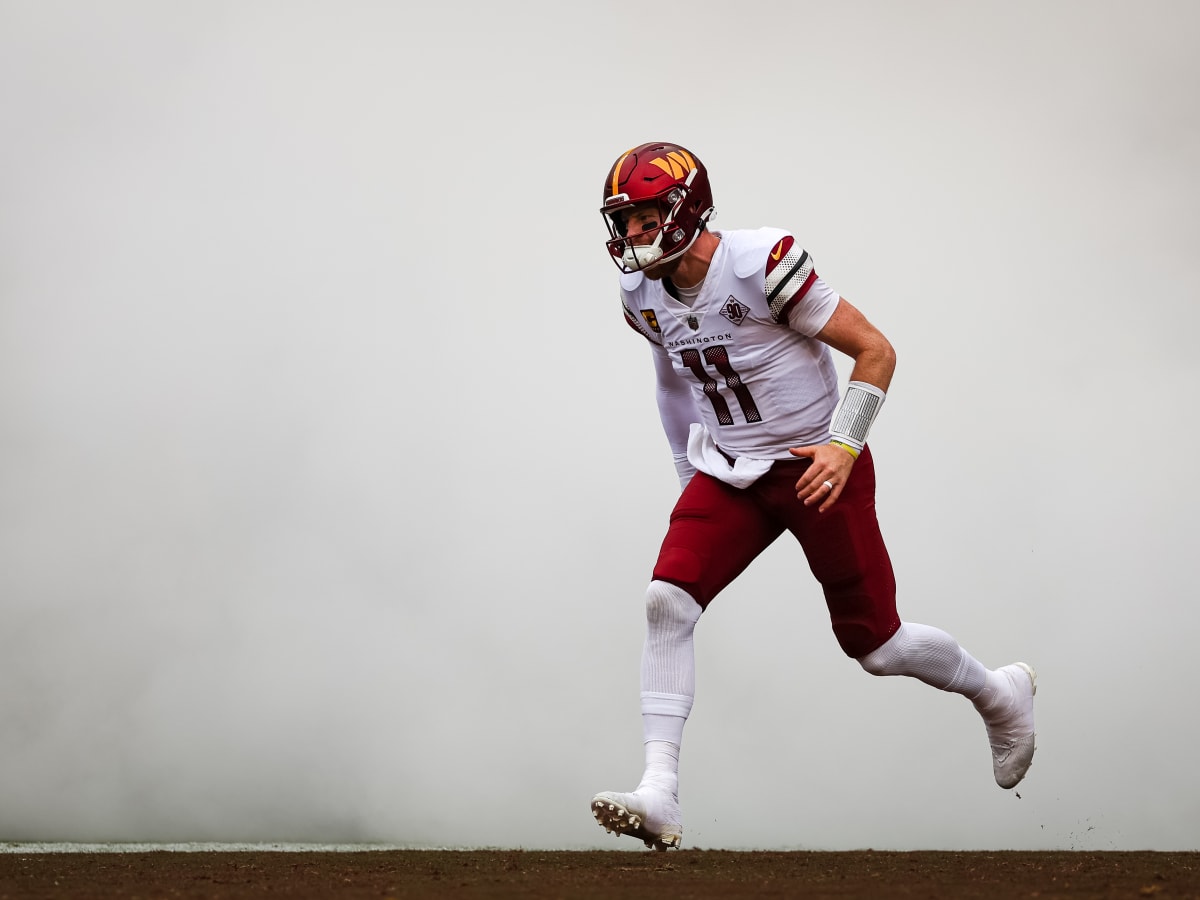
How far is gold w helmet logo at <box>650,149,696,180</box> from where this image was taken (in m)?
4.49

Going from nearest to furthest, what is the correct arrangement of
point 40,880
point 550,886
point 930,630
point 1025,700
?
1. point 550,886
2. point 40,880
3. point 930,630
4. point 1025,700

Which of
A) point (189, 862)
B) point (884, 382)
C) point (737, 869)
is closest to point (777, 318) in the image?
point (884, 382)

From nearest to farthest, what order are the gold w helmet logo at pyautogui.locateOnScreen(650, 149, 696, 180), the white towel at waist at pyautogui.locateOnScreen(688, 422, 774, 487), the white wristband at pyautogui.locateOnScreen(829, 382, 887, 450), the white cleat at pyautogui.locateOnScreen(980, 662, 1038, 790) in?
the white wristband at pyautogui.locateOnScreen(829, 382, 887, 450)
the gold w helmet logo at pyautogui.locateOnScreen(650, 149, 696, 180)
the white towel at waist at pyautogui.locateOnScreen(688, 422, 774, 487)
the white cleat at pyautogui.locateOnScreen(980, 662, 1038, 790)

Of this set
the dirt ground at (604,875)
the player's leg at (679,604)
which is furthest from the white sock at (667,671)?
the dirt ground at (604,875)

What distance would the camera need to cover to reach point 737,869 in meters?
4.44

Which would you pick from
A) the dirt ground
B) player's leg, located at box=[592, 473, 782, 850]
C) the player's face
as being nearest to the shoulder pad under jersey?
the player's face

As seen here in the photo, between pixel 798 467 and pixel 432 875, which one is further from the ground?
pixel 798 467

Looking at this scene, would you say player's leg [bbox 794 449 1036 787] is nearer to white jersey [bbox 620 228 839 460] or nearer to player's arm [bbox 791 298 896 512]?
player's arm [bbox 791 298 896 512]

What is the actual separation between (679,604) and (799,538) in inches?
19.7

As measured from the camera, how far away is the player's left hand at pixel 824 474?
4211 mm

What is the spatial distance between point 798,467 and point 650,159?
42.2 inches

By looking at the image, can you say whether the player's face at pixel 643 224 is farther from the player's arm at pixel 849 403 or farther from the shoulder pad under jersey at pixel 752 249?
the player's arm at pixel 849 403

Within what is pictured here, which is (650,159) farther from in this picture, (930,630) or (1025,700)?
(1025,700)

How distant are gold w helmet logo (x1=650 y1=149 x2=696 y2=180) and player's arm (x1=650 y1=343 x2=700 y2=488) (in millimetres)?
684
